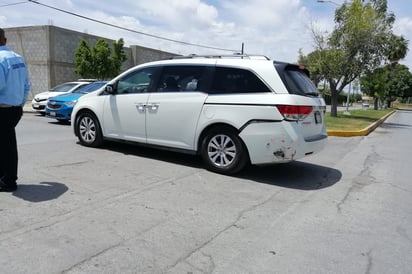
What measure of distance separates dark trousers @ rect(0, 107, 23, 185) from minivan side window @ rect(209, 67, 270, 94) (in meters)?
2.94

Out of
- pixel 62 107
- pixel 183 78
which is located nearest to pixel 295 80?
pixel 183 78

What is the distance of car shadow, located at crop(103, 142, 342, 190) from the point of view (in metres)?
5.52

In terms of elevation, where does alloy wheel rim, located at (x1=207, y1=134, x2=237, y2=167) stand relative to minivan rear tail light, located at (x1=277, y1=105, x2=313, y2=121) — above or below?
below

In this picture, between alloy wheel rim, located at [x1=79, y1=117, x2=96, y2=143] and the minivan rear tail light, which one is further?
alloy wheel rim, located at [x1=79, y1=117, x2=96, y2=143]

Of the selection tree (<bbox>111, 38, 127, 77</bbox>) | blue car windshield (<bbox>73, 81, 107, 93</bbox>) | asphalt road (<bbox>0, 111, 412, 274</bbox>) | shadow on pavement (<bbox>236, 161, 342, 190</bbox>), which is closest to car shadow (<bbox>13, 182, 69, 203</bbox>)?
asphalt road (<bbox>0, 111, 412, 274</bbox>)

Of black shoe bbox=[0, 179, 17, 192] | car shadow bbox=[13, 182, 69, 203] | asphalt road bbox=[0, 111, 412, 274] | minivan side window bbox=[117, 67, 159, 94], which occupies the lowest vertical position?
asphalt road bbox=[0, 111, 412, 274]

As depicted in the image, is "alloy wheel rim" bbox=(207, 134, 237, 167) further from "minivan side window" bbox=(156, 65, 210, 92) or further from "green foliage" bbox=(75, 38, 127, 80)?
"green foliage" bbox=(75, 38, 127, 80)

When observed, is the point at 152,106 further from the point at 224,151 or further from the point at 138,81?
the point at 224,151

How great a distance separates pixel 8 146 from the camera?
4234 mm

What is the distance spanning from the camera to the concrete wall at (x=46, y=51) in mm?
22859

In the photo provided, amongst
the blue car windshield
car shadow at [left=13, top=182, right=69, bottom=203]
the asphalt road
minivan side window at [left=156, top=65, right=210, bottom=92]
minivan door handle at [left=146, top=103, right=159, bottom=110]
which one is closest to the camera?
the asphalt road

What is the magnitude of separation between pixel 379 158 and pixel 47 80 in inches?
845

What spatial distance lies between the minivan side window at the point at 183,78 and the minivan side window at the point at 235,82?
211 millimetres

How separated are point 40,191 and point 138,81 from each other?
9.65 feet
